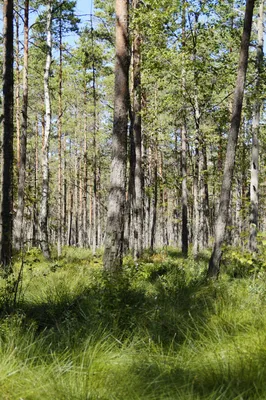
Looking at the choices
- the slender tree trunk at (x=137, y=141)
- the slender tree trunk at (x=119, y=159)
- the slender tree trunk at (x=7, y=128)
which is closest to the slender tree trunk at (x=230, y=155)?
the slender tree trunk at (x=119, y=159)

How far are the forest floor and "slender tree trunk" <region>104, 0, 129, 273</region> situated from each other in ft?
4.57

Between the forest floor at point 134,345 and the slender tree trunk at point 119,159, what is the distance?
4.57ft

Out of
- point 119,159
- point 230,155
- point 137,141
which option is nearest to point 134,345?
point 119,159

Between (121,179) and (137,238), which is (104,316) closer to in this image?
(121,179)

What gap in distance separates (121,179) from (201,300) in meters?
2.95

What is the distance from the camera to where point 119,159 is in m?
7.60

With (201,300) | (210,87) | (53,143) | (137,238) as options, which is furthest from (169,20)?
(53,143)

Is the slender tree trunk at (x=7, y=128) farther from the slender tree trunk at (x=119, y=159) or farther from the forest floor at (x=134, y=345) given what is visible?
the forest floor at (x=134, y=345)

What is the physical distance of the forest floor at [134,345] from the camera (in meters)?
2.84

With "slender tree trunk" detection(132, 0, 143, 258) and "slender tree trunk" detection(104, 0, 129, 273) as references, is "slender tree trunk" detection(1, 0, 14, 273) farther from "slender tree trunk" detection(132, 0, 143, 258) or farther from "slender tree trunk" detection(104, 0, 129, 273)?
"slender tree trunk" detection(132, 0, 143, 258)

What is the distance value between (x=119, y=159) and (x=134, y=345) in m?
4.38

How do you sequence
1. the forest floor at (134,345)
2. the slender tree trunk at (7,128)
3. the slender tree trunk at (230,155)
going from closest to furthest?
the forest floor at (134,345)
the slender tree trunk at (230,155)
the slender tree trunk at (7,128)

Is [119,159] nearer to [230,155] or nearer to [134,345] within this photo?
[230,155]

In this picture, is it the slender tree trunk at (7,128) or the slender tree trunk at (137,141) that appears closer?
the slender tree trunk at (7,128)
